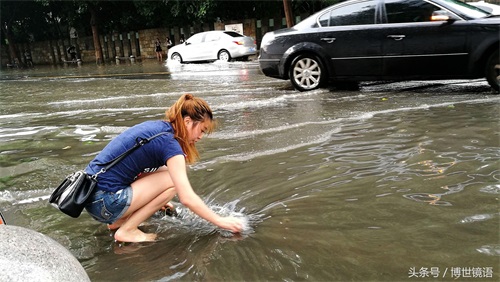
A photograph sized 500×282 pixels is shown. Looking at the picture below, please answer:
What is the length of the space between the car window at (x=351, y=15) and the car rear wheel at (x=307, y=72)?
0.71 meters

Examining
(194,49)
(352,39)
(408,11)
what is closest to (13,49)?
(194,49)

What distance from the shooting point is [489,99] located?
6598 mm

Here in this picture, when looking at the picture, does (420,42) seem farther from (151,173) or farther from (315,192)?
(151,173)

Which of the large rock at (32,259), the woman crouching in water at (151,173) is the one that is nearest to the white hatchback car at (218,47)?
the woman crouching in water at (151,173)

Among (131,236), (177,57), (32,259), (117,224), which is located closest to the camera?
(32,259)

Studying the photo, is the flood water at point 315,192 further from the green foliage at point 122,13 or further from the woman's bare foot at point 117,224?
the green foliage at point 122,13

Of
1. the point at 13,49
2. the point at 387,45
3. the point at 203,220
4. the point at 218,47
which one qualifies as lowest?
the point at 203,220

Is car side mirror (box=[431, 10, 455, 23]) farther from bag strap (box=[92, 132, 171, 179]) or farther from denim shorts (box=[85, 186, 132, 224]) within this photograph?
denim shorts (box=[85, 186, 132, 224])

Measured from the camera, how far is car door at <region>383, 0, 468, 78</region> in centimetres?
712

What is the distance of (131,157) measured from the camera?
2.91 m

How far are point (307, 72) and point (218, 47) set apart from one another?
39.4ft

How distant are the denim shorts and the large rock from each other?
0.72m

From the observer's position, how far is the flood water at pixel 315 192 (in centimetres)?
259

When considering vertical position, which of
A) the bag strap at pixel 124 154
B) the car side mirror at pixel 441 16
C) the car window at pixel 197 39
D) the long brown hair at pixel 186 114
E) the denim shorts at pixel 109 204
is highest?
the car window at pixel 197 39
